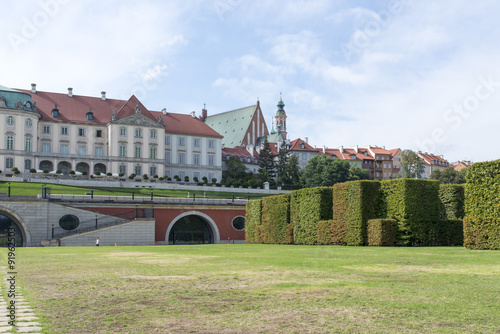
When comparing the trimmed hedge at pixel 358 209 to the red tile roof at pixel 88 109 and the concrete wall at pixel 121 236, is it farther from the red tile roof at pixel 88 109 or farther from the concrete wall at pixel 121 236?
the red tile roof at pixel 88 109

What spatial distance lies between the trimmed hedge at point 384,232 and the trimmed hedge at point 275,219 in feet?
36.1

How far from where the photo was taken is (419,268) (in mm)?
13414

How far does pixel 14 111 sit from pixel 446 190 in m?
70.6

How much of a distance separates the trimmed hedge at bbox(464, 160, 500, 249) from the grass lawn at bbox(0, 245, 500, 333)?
1077cm

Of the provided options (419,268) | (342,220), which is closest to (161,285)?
(419,268)

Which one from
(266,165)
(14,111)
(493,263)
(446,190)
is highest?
(14,111)

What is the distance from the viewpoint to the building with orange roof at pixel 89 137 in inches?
3268

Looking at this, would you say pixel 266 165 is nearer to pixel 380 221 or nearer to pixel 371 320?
pixel 380 221

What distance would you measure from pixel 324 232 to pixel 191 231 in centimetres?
2932

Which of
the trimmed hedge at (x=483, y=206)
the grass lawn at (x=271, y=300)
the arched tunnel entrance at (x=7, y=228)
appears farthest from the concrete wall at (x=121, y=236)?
the grass lawn at (x=271, y=300)

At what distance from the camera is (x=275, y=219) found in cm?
4109

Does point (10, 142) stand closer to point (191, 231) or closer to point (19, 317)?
point (191, 231)

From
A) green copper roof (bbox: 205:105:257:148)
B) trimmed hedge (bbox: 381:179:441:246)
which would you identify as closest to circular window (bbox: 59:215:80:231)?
trimmed hedge (bbox: 381:179:441:246)

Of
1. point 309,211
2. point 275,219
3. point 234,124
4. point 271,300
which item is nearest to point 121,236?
point 275,219
